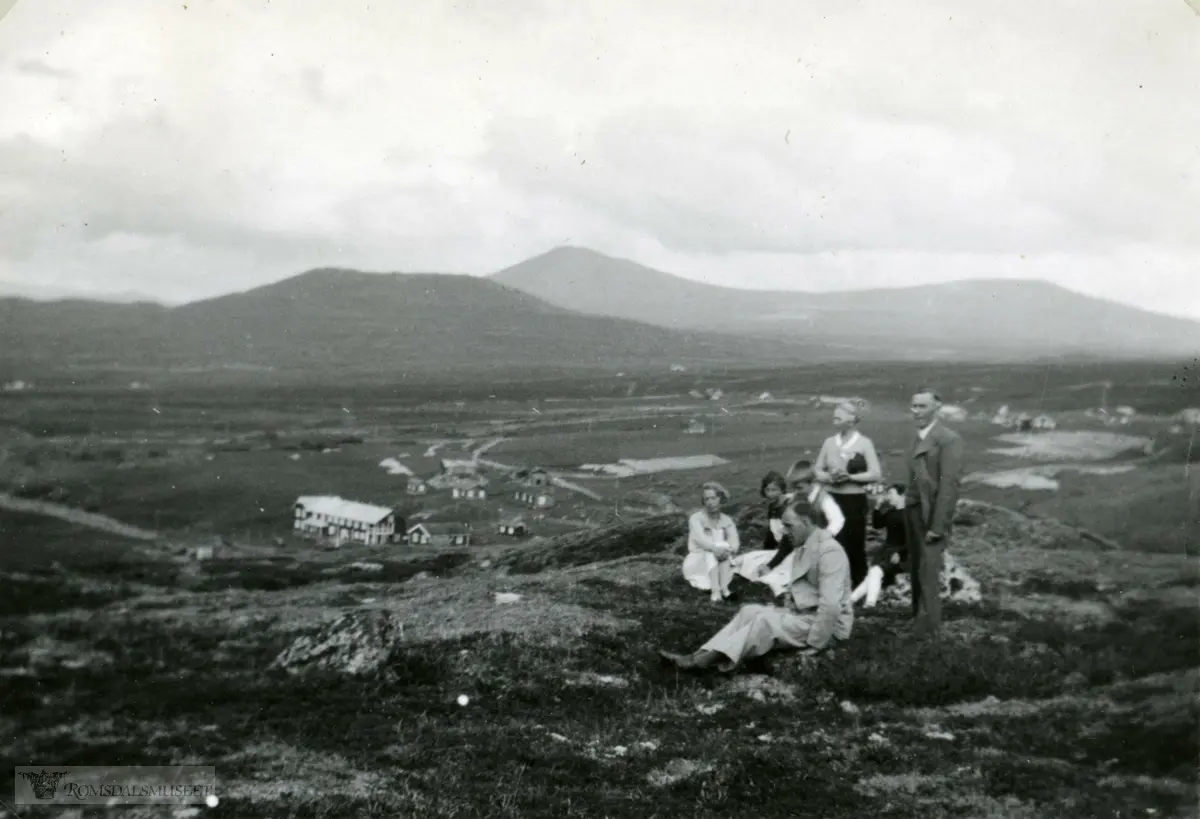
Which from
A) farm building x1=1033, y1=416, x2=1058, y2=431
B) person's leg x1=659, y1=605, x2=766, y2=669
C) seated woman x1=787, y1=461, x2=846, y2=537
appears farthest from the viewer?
farm building x1=1033, y1=416, x2=1058, y2=431

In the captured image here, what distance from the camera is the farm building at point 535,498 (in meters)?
6.04

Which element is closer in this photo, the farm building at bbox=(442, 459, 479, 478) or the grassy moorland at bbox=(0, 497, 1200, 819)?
the grassy moorland at bbox=(0, 497, 1200, 819)

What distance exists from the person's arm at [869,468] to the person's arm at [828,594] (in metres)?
0.82

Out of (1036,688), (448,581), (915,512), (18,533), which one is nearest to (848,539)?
(915,512)

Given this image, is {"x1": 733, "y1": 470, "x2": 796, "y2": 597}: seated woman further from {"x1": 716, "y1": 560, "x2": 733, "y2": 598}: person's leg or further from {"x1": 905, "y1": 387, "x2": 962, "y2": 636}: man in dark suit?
{"x1": 905, "y1": 387, "x2": 962, "y2": 636}: man in dark suit

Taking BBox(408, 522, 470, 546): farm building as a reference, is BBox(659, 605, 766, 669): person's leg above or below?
below

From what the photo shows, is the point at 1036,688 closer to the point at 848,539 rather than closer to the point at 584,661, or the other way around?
the point at 848,539

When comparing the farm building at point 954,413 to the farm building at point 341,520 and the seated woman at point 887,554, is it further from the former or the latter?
the farm building at point 341,520

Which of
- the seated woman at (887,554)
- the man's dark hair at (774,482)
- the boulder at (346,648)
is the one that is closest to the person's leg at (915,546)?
the seated woman at (887,554)

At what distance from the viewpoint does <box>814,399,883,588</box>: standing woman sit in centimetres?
606

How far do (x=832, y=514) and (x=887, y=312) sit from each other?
1717mm

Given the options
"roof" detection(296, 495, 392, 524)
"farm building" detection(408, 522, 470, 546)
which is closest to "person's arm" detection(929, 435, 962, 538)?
"farm building" detection(408, 522, 470, 546)

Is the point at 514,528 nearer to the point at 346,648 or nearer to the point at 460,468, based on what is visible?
the point at 460,468

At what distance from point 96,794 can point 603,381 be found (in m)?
3.82
